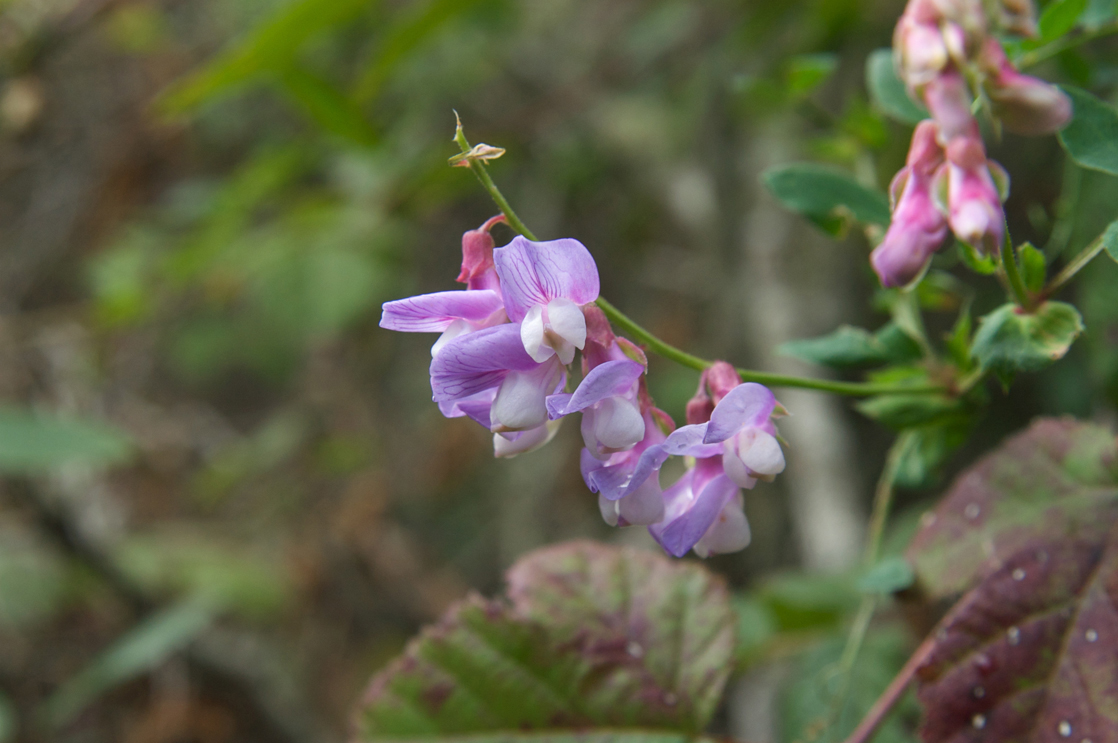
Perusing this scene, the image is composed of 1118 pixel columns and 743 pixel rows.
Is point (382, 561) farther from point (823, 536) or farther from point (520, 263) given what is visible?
point (520, 263)

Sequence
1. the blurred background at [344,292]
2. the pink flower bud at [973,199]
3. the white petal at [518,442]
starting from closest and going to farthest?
the pink flower bud at [973,199] < the white petal at [518,442] < the blurred background at [344,292]

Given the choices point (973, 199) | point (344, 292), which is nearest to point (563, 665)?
point (973, 199)

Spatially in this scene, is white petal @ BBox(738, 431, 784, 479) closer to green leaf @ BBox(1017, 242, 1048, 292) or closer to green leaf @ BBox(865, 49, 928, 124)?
green leaf @ BBox(1017, 242, 1048, 292)

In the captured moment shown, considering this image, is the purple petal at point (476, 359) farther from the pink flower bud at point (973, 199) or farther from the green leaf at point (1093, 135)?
the green leaf at point (1093, 135)

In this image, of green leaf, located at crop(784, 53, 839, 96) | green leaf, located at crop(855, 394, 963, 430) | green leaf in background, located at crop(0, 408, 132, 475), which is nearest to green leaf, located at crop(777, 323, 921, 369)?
green leaf, located at crop(855, 394, 963, 430)

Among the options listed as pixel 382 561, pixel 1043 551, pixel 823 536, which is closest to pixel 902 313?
pixel 1043 551

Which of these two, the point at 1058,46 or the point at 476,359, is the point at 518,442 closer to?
the point at 476,359

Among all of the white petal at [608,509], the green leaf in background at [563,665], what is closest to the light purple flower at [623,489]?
the white petal at [608,509]
